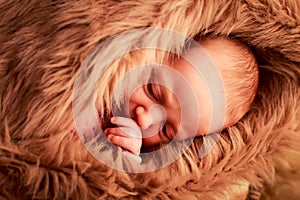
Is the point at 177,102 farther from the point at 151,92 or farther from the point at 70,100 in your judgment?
the point at 70,100

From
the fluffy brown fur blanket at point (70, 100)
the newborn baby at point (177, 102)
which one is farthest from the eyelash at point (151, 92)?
the fluffy brown fur blanket at point (70, 100)

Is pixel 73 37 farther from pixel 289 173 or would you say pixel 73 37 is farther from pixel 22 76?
pixel 289 173

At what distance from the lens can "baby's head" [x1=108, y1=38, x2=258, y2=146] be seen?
1.00 metres

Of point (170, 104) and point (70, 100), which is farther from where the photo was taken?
point (170, 104)

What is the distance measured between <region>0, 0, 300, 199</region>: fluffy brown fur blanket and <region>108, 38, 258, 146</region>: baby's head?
Answer: 1.3 inches

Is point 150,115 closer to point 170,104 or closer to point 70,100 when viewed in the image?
point 170,104

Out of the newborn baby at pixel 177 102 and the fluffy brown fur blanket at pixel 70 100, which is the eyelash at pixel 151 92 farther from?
the fluffy brown fur blanket at pixel 70 100

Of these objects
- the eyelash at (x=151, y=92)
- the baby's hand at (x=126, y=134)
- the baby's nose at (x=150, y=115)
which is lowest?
the baby's hand at (x=126, y=134)

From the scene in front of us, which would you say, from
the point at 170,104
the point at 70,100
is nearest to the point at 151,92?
the point at 170,104

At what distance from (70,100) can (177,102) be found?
213 mm

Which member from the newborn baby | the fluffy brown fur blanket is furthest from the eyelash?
the fluffy brown fur blanket

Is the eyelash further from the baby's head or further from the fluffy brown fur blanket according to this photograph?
the fluffy brown fur blanket

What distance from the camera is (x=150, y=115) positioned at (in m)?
1.01

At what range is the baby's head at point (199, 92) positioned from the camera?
3.29 ft
